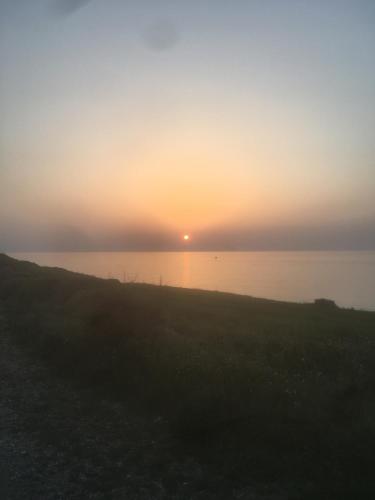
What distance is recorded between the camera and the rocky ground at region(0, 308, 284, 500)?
25.1 ft

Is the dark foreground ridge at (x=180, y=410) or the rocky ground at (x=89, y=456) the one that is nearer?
the rocky ground at (x=89, y=456)

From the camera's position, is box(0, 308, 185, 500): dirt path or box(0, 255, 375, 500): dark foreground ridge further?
box(0, 255, 375, 500): dark foreground ridge

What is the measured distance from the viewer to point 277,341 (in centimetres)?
1658

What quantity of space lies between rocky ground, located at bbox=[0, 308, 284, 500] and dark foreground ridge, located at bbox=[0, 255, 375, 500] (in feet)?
0.11

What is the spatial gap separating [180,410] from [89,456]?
2.45 metres

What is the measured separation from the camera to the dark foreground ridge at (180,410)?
7934 mm

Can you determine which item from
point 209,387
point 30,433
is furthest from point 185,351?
point 30,433

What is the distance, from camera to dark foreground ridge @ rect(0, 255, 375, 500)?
793cm

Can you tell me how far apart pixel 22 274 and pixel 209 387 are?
33.8 m

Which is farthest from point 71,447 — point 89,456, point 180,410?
point 180,410

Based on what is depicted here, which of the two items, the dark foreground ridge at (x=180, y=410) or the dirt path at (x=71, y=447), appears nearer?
the dirt path at (x=71, y=447)

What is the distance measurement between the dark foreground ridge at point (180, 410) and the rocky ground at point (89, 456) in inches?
1.3

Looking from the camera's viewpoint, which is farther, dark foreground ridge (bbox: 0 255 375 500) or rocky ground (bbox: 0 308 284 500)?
dark foreground ridge (bbox: 0 255 375 500)

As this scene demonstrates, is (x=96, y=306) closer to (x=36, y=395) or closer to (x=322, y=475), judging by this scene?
(x=36, y=395)
